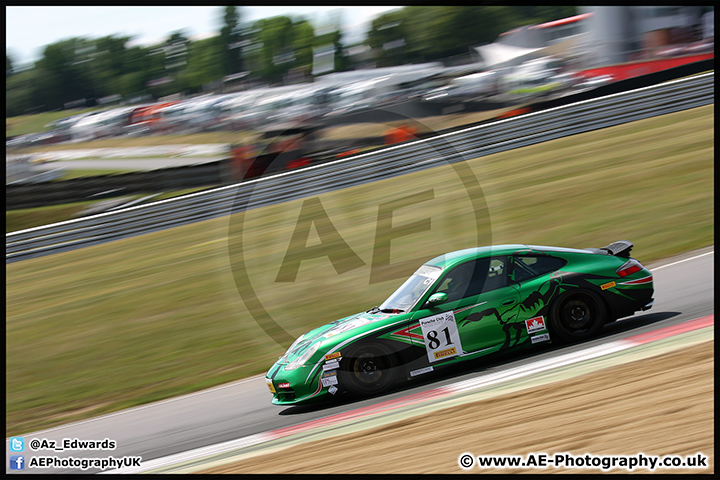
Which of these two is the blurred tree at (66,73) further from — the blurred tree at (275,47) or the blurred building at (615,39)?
the blurred building at (615,39)

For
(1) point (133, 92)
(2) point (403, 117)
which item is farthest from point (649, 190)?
(1) point (133, 92)

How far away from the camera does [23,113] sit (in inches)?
750

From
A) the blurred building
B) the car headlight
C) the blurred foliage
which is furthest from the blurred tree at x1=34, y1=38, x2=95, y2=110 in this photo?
the car headlight

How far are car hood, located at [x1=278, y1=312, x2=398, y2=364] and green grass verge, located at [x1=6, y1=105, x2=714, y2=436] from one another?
1839 millimetres

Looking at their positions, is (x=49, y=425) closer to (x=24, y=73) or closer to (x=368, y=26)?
(x=24, y=73)

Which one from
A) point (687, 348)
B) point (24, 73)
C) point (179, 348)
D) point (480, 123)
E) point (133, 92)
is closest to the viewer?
point (687, 348)

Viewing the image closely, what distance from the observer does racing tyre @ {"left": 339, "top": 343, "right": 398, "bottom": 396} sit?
20.5 ft

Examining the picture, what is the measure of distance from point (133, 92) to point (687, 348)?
20.2m

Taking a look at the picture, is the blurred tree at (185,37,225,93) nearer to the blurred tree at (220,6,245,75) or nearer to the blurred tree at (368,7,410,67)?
the blurred tree at (220,6,245,75)

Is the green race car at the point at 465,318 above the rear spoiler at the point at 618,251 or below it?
below

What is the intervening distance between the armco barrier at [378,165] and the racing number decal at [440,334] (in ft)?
34.6

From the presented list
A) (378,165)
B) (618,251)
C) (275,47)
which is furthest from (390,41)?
(618,251)

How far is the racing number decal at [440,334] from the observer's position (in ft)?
20.7

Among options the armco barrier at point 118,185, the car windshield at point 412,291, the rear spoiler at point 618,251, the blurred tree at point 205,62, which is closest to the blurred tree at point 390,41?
the blurred tree at point 205,62
